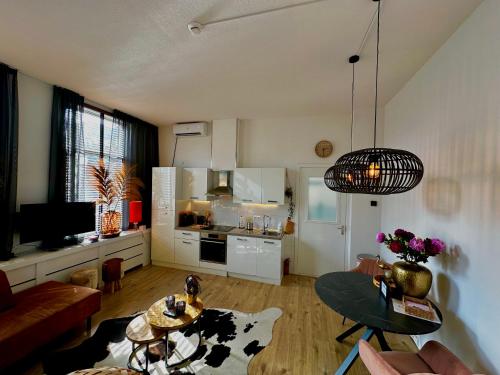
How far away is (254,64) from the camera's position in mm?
2262

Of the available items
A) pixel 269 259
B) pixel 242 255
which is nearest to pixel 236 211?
pixel 242 255

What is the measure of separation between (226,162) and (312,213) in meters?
1.98

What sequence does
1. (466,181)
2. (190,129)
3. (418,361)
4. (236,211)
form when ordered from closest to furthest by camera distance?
(418,361) < (466,181) < (236,211) < (190,129)

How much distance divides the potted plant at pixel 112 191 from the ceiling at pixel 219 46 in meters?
1.26

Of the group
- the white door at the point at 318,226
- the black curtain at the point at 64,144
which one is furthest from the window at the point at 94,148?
the white door at the point at 318,226

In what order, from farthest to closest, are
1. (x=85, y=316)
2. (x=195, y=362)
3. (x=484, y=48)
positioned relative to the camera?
(x=85, y=316) → (x=195, y=362) → (x=484, y=48)

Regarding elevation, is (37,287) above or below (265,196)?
below

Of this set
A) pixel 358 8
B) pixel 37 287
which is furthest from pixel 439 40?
pixel 37 287

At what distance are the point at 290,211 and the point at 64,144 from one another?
3.77 m

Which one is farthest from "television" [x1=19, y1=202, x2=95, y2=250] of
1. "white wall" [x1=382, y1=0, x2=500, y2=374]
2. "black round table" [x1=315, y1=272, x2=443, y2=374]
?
"white wall" [x1=382, y1=0, x2=500, y2=374]

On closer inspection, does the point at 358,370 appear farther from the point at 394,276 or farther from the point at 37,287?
the point at 37,287

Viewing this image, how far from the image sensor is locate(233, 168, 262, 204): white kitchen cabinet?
12.9 feet

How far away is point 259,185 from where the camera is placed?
12.9 ft

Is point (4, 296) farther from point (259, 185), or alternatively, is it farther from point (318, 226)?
point (318, 226)
